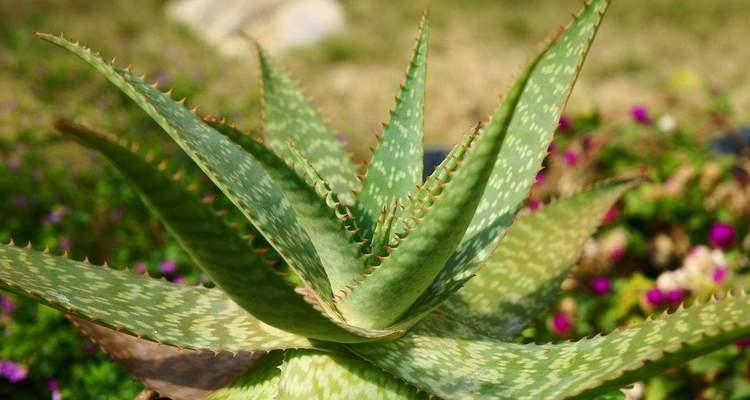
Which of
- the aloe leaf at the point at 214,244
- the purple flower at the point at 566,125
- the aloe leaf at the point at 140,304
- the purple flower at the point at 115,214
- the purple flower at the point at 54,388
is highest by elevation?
the purple flower at the point at 566,125

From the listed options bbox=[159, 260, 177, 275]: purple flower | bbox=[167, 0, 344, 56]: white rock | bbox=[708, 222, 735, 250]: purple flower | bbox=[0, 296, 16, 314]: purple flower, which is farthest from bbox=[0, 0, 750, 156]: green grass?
bbox=[0, 296, 16, 314]: purple flower

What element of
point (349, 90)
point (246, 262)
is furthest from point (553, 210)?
point (349, 90)

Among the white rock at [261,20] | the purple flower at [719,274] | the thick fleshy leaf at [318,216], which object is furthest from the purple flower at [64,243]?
the white rock at [261,20]

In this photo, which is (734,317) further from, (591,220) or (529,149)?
(591,220)

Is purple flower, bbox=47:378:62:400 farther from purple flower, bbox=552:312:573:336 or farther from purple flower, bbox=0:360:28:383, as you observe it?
purple flower, bbox=552:312:573:336

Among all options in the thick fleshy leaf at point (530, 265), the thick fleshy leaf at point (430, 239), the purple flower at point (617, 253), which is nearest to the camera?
the thick fleshy leaf at point (430, 239)

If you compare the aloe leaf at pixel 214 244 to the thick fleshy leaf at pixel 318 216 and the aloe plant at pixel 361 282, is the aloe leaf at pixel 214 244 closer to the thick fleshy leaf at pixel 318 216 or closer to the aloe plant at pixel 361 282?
the aloe plant at pixel 361 282

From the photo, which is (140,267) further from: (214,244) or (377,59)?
(377,59)
